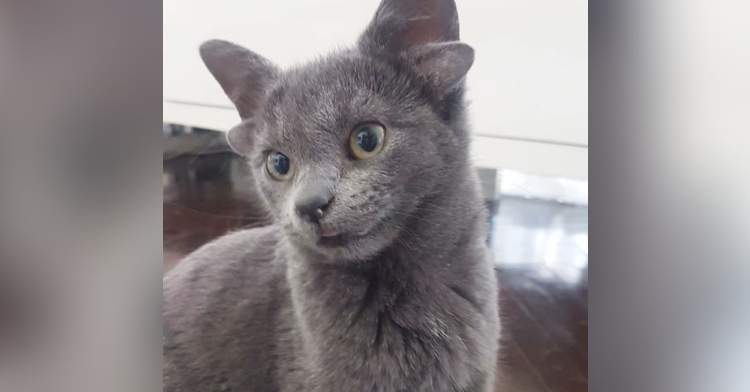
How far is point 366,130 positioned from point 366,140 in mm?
12

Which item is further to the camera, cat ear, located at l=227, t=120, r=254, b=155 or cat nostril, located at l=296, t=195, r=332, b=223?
cat ear, located at l=227, t=120, r=254, b=155

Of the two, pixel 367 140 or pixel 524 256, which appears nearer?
pixel 367 140

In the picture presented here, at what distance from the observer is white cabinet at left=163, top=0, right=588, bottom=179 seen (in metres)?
0.72

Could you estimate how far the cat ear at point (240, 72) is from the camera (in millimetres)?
718

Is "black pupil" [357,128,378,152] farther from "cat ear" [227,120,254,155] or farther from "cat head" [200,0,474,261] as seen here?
"cat ear" [227,120,254,155]

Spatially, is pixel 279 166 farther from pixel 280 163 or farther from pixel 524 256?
pixel 524 256

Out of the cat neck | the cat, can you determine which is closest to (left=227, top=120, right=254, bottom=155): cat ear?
the cat

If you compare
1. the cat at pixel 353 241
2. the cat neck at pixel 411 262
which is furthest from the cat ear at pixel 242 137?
the cat neck at pixel 411 262

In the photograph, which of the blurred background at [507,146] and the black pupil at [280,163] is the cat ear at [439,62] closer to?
the blurred background at [507,146]

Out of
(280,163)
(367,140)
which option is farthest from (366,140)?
(280,163)

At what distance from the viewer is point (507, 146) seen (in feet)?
2.44

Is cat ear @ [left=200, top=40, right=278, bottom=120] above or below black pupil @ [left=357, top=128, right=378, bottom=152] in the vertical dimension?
above
